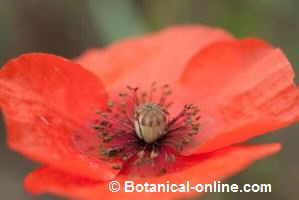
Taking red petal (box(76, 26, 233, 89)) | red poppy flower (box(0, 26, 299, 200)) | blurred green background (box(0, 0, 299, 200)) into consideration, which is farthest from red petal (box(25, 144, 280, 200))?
blurred green background (box(0, 0, 299, 200))

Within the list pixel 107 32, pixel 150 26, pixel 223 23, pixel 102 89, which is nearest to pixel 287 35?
pixel 223 23

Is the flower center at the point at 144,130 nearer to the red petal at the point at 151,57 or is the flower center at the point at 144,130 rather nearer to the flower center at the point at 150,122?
the flower center at the point at 150,122

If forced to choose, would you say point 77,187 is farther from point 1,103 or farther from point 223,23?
point 223,23

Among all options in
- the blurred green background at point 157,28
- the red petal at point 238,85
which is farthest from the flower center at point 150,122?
the blurred green background at point 157,28

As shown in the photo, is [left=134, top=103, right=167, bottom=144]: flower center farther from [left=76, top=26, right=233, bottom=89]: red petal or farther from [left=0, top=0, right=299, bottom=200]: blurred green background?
[left=0, top=0, right=299, bottom=200]: blurred green background

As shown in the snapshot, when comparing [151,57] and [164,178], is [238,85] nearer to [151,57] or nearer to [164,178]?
[151,57]

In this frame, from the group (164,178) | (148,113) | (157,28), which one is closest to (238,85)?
(148,113)
